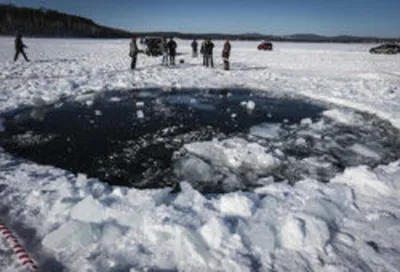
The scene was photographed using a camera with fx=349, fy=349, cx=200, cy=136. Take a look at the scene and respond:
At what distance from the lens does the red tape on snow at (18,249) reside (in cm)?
313

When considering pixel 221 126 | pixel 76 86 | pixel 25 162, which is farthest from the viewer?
pixel 76 86

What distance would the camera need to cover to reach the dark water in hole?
5938 millimetres

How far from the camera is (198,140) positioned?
7.29 meters

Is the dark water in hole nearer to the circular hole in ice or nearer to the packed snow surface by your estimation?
the circular hole in ice

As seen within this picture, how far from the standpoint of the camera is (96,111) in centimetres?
967

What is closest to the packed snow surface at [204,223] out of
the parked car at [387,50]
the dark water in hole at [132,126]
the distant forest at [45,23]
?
the dark water in hole at [132,126]

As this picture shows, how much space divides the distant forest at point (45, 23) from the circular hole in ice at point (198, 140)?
86099mm

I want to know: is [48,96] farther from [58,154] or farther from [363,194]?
[363,194]

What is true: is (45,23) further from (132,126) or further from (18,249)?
(18,249)

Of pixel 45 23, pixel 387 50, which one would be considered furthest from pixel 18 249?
pixel 45 23

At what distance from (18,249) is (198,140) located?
174 inches

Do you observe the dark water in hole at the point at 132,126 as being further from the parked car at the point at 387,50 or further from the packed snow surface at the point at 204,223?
the parked car at the point at 387,50

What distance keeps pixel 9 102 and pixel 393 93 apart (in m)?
12.3

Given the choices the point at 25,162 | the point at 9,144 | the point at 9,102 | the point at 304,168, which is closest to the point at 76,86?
the point at 9,102
